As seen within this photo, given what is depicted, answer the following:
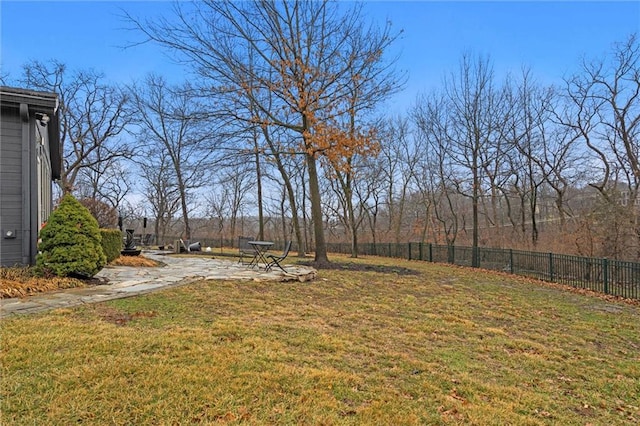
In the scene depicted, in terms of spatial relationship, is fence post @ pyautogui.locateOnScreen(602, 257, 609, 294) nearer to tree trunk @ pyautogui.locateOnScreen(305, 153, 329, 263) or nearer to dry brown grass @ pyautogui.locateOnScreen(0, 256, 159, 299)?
tree trunk @ pyautogui.locateOnScreen(305, 153, 329, 263)

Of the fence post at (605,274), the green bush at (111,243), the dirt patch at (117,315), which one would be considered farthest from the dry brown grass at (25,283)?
the fence post at (605,274)

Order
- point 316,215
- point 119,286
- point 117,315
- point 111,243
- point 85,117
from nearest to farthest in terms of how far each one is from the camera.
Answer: point 117,315, point 119,286, point 111,243, point 316,215, point 85,117

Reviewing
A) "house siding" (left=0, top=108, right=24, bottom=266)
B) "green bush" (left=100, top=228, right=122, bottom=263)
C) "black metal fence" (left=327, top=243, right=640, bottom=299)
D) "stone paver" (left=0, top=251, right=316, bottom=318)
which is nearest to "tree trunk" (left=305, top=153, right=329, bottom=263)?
"stone paver" (left=0, top=251, right=316, bottom=318)

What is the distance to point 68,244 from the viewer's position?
5777mm

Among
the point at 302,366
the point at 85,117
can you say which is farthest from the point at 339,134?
the point at 85,117

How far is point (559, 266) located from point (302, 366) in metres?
10.5

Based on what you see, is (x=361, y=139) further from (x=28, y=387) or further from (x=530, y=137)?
(x=530, y=137)

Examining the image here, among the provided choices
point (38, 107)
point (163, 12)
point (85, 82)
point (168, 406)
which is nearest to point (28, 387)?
point (168, 406)

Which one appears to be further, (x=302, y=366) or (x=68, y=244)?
(x=68, y=244)

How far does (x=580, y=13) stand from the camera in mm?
8961

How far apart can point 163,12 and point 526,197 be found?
67.5ft

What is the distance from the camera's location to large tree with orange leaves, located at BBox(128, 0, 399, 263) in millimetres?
10625

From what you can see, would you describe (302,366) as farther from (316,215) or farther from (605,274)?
(605,274)

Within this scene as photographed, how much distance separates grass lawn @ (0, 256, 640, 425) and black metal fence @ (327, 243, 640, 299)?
390cm
